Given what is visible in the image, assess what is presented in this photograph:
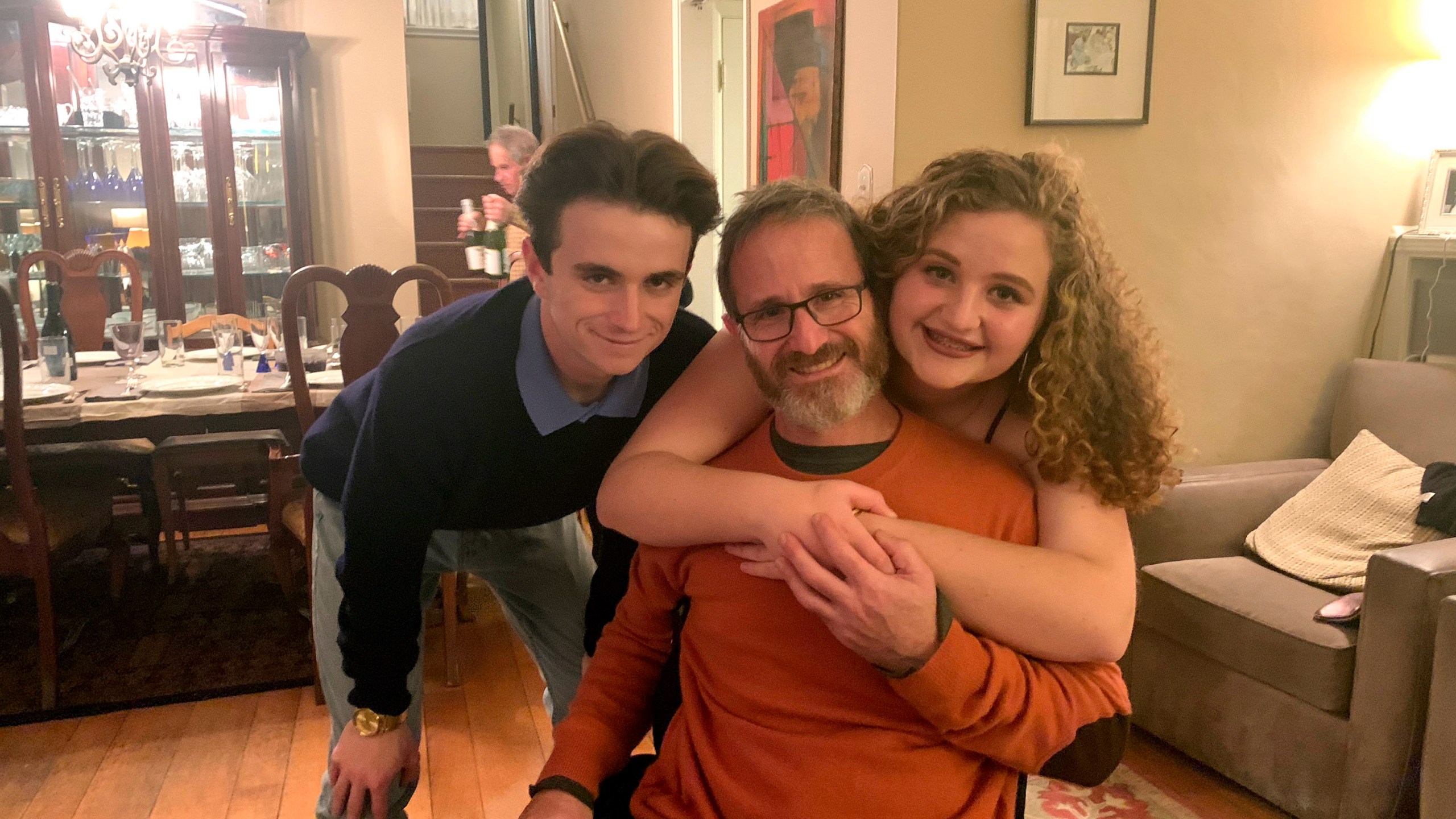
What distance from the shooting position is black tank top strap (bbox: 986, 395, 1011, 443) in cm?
117

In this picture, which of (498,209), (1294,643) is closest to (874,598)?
(1294,643)

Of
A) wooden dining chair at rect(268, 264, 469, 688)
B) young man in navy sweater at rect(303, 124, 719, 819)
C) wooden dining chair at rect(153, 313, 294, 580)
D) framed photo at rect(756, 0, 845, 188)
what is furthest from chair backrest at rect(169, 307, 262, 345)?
young man in navy sweater at rect(303, 124, 719, 819)

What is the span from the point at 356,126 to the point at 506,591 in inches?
167

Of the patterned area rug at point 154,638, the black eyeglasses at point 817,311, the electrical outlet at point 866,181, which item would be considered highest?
the electrical outlet at point 866,181

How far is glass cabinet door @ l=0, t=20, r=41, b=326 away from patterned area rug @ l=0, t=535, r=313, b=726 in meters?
1.85

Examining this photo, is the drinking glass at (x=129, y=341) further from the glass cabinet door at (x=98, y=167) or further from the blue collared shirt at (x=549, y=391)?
the blue collared shirt at (x=549, y=391)

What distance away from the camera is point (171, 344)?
10.9ft

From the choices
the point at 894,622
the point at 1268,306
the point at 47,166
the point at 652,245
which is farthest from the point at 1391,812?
the point at 47,166

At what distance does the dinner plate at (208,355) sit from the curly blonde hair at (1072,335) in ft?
9.08

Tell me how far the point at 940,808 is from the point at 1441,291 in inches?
102

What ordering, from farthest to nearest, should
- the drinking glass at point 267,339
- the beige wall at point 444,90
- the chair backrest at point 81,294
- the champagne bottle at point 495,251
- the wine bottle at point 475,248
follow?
the beige wall at point 444,90, the wine bottle at point 475,248, the champagne bottle at point 495,251, the chair backrest at point 81,294, the drinking glass at point 267,339

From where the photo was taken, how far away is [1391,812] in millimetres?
1829

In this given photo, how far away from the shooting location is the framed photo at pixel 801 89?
2498 mm

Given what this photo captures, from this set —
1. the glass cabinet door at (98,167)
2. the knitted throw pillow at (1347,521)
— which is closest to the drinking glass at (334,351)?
the glass cabinet door at (98,167)
